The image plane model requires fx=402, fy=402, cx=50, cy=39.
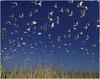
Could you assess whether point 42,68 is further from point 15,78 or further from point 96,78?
point 96,78

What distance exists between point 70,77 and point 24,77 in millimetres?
1618

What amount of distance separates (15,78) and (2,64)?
2.00 feet

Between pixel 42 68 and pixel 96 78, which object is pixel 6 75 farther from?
pixel 96 78

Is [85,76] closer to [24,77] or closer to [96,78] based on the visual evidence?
[96,78]

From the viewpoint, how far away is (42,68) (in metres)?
13.0

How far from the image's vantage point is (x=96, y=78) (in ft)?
43.3

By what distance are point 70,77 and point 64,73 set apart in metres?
0.24

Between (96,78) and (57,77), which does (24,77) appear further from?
(96,78)

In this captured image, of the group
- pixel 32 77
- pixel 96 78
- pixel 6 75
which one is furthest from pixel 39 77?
pixel 96 78

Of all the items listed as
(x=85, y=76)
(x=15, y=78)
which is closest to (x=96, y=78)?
(x=85, y=76)

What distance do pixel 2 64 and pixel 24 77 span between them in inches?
32.2

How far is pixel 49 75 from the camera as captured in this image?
12812 millimetres

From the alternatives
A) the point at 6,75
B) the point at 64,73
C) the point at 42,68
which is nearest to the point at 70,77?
the point at 64,73

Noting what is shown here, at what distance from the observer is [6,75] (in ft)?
42.1
